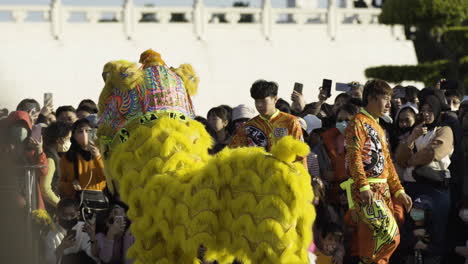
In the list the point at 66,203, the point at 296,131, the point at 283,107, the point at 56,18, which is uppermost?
the point at 56,18

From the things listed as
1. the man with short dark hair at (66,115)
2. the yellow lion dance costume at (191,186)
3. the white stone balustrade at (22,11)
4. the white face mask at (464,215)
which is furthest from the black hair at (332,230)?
the white stone balustrade at (22,11)

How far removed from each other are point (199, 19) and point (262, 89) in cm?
2042

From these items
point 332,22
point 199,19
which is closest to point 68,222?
point 199,19

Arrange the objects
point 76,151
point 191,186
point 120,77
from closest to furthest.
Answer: point 191,186 → point 120,77 → point 76,151

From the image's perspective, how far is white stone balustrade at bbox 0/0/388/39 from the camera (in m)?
24.8

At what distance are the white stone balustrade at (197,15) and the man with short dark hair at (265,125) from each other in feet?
57.1

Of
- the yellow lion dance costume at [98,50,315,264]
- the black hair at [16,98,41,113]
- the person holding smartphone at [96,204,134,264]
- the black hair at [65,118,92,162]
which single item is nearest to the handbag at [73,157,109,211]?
the person holding smartphone at [96,204,134,264]

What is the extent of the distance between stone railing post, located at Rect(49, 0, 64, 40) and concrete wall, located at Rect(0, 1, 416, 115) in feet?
0.21

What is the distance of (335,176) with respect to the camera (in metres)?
8.93

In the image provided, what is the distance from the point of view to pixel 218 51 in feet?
86.7

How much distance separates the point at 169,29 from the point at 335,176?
17.9 m

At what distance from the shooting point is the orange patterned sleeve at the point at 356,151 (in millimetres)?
6668

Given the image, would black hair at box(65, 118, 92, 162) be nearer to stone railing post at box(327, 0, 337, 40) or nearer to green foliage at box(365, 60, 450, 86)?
green foliage at box(365, 60, 450, 86)

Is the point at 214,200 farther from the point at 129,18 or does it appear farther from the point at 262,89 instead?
the point at 129,18
